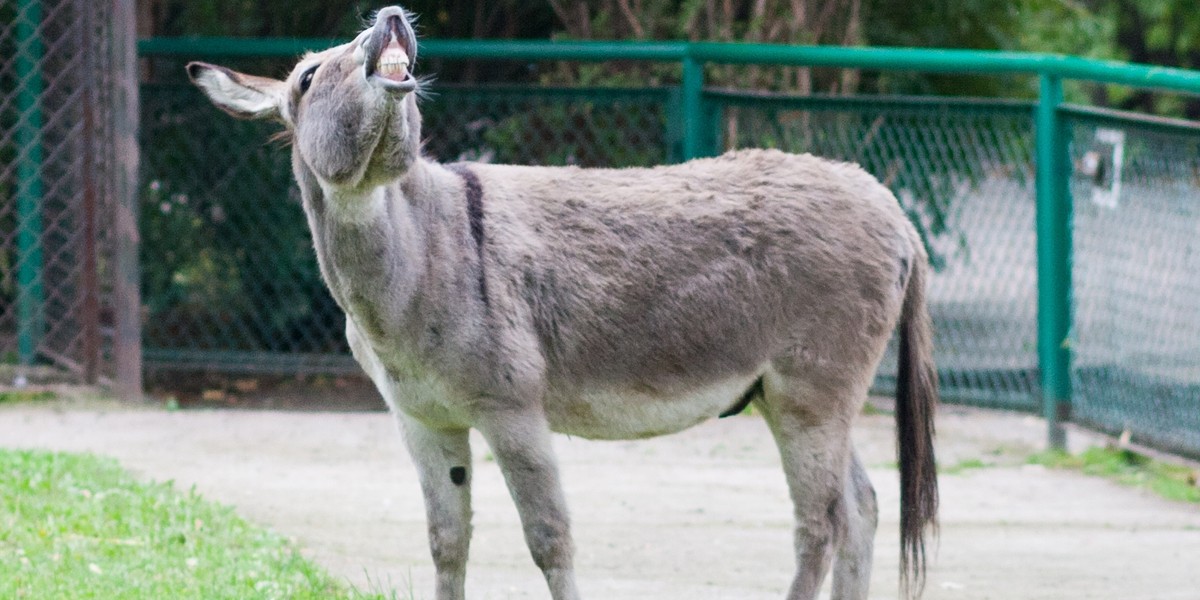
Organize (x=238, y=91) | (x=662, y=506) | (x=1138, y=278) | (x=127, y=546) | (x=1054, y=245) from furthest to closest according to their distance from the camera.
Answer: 1. (x=1054, y=245)
2. (x=1138, y=278)
3. (x=662, y=506)
4. (x=127, y=546)
5. (x=238, y=91)

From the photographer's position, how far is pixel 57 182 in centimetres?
919

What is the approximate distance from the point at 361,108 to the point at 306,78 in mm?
419

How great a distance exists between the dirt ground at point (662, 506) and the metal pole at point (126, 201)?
1.20 ft

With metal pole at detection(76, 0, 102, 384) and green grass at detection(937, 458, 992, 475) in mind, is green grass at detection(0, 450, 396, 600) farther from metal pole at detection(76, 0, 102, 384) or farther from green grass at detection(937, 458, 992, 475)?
green grass at detection(937, 458, 992, 475)

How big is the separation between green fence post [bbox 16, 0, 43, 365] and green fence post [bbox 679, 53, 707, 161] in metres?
3.65

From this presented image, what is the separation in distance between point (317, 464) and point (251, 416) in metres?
1.23

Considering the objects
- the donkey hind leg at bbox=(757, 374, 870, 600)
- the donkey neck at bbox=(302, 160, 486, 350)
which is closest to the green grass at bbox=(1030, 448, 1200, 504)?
the donkey hind leg at bbox=(757, 374, 870, 600)

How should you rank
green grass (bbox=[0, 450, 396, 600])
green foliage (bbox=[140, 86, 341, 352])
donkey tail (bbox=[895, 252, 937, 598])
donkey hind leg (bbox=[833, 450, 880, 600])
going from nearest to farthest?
green grass (bbox=[0, 450, 396, 600]) < donkey hind leg (bbox=[833, 450, 880, 600]) < donkey tail (bbox=[895, 252, 937, 598]) < green foliage (bbox=[140, 86, 341, 352])

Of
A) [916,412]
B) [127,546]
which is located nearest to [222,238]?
[127,546]

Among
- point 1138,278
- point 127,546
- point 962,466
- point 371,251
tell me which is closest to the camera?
point 371,251

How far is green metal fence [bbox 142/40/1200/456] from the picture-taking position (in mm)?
7461

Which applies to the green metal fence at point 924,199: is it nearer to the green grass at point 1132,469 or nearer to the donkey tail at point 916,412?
the green grass at point 1132,469

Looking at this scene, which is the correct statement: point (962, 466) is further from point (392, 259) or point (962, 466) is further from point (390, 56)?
point (390, 56)

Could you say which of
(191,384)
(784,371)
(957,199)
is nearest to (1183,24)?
(957,199)
